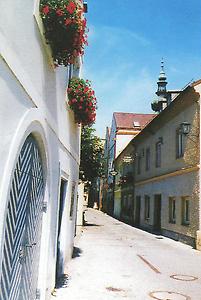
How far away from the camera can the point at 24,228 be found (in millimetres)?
4566

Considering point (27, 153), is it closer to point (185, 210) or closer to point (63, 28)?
point (63, 28)

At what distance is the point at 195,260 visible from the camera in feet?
39.6

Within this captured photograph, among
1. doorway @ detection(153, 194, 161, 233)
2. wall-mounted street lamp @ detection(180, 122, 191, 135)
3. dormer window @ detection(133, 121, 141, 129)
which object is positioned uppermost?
dormer window @ detection(133, 121, 141, 129)

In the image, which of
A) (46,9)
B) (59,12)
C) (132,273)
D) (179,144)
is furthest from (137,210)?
A: (46,9)

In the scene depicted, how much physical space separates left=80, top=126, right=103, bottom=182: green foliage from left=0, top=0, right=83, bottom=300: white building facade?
14.7 m

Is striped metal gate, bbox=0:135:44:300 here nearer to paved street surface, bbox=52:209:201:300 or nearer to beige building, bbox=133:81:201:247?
paved street surface, bbox=52:209:201:300

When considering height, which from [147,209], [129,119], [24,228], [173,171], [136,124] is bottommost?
[147,209]

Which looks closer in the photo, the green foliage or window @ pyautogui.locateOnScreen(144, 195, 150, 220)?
the green foliage

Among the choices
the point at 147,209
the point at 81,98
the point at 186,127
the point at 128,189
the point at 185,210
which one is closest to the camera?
the point at 81,98

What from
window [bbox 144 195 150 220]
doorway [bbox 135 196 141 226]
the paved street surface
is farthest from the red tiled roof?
the paved street surface

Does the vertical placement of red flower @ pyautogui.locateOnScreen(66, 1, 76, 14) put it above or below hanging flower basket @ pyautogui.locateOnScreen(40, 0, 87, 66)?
above

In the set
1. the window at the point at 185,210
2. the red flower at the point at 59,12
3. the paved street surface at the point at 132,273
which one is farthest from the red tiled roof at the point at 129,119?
the red flower at the point at 59,12

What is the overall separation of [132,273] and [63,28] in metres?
6.48

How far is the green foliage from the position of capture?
21.9 metres
